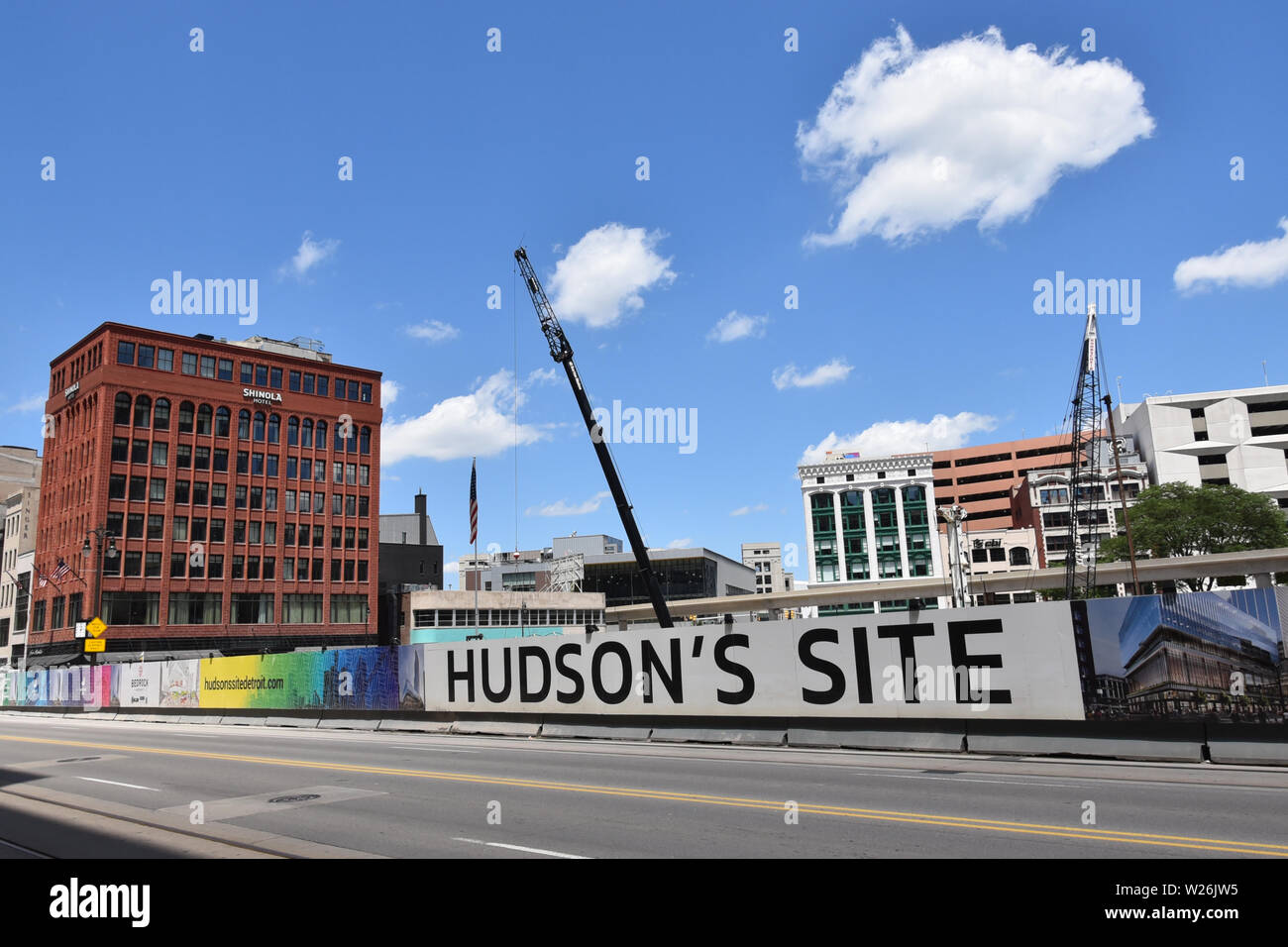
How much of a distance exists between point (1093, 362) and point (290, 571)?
80223 millimetres

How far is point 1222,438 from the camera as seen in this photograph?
110 metres

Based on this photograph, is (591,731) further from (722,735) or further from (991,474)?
(991,474)

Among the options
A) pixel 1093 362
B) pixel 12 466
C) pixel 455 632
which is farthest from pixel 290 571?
pixel 1093 362

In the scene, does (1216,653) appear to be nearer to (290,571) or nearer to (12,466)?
(290,571)

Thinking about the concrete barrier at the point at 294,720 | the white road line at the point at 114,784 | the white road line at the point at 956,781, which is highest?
the white road line at the point at 114,784

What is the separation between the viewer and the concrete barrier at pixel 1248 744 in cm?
1452

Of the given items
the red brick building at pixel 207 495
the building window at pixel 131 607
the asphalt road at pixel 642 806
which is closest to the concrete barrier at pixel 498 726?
the asphalt road at pixel 642 806

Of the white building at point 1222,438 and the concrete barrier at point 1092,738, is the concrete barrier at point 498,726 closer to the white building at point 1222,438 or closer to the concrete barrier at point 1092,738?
the concrete barrier at point 1092,738

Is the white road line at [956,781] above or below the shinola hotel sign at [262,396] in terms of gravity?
below

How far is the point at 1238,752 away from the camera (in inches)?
583

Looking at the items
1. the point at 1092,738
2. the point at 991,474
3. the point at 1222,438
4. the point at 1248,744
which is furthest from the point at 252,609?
the point at 1222,438
